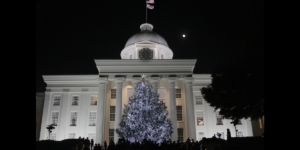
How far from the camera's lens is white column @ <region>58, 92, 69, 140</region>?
33.8 metres

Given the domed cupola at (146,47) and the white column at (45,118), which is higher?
the domed cupola at (146,47)

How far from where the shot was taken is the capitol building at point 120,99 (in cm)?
3155

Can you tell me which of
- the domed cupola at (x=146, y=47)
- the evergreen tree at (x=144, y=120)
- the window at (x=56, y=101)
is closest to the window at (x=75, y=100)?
A: the window at (x=56, y=101)

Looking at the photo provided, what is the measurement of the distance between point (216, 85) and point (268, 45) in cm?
1753

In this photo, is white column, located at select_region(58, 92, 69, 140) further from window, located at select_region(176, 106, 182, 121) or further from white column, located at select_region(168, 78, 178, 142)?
window, located at select_region(176, 106, 182, 121)

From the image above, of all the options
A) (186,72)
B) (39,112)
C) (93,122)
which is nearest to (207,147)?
(186,72)

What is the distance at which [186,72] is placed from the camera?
107 feet

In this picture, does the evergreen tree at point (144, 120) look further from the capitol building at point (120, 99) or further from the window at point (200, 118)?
the window at point (200, 118)

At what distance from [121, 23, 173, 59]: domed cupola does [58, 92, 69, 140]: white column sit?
1342cm

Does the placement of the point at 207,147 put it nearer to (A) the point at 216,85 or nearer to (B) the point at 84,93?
(A) the point at 216,85

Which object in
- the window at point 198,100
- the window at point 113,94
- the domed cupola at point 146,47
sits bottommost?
the window at point 198,100

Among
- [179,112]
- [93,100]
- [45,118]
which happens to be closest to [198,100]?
[179,112]

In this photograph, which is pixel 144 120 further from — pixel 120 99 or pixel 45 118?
pixel 45 118

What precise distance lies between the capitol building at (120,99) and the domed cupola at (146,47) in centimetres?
18
